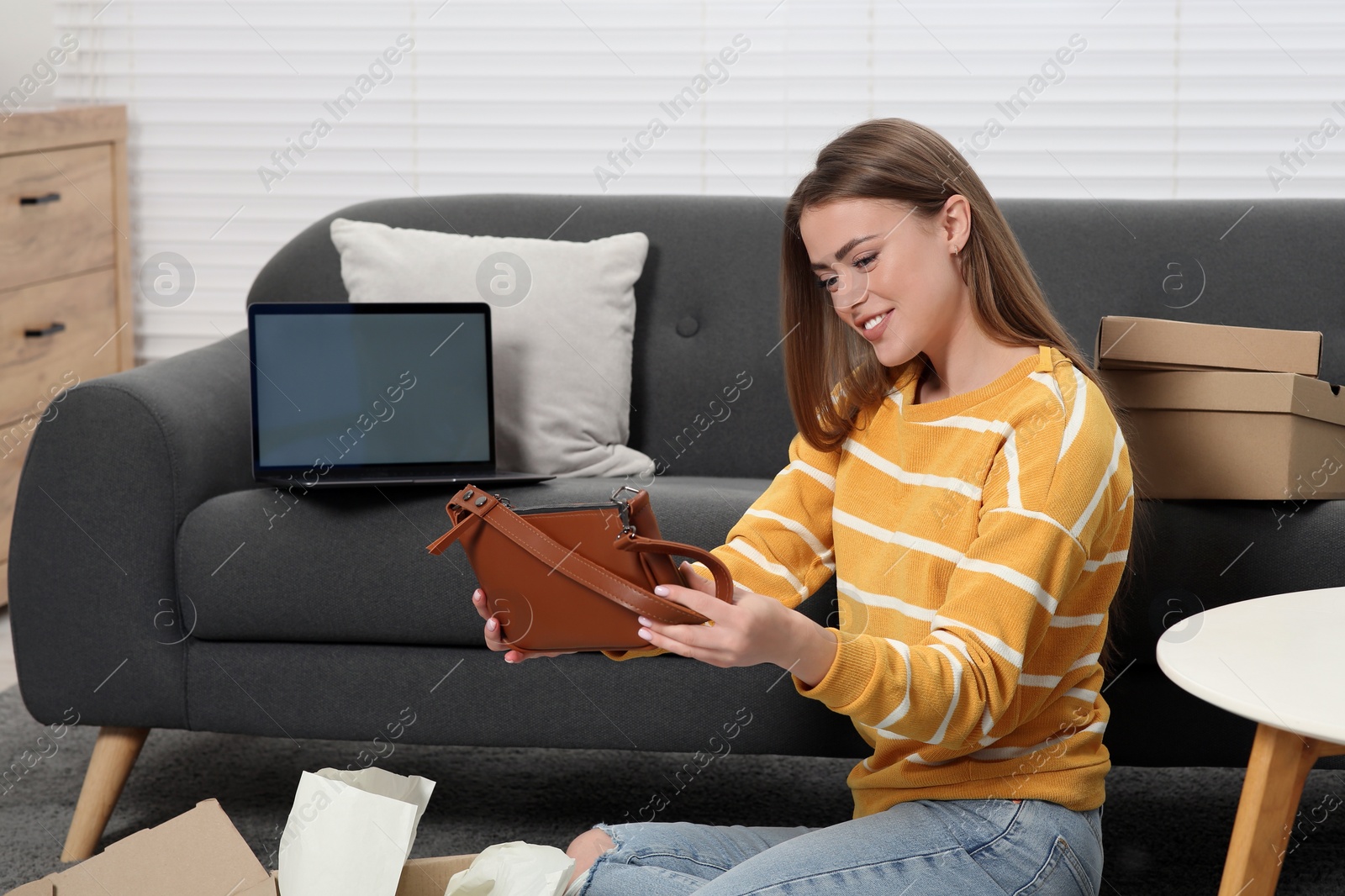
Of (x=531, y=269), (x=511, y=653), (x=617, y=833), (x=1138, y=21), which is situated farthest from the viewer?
(x=1138, y=21)

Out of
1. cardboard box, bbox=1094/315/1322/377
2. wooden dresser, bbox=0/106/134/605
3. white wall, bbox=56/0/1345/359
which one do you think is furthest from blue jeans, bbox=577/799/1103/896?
wooden dresser, bbox=0/106/134/605

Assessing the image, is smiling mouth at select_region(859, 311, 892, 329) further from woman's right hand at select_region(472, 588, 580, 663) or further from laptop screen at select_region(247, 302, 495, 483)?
laptop screen at select_region(247, 302, 495, 483)

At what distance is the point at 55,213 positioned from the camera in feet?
8.32

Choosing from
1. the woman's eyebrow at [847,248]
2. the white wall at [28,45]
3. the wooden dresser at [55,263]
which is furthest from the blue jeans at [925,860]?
the white wall at [28,45]

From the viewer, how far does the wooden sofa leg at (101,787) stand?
1554 millimetres

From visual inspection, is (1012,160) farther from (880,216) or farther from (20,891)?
(20,891)

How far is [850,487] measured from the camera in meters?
1.20

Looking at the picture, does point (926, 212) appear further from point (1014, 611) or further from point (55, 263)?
point (55, 263)

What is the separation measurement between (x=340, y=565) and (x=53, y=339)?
1400 mm

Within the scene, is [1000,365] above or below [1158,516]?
above

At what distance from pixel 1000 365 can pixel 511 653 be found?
51cm

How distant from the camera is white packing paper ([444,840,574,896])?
1.03 meters

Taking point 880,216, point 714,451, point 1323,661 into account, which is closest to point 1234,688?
point 1323,661

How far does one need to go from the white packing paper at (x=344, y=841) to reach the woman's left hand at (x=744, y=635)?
33cm
